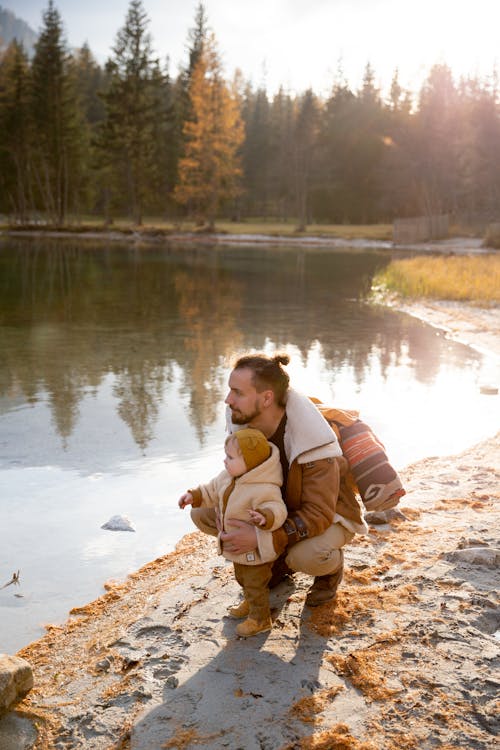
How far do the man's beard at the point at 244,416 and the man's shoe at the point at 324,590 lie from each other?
0.80 metres

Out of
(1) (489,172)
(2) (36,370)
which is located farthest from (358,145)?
(2) (36,370)

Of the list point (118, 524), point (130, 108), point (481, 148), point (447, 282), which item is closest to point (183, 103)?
point (130, 108)

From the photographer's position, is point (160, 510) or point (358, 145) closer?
point (160, 510)

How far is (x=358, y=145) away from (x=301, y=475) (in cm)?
6417

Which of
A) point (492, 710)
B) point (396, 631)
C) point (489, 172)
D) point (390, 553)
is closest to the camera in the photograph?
point (492, 710)

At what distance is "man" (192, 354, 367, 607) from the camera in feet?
10.6

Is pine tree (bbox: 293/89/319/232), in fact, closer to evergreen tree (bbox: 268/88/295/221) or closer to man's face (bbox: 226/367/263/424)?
evergreen tree (bbox: 268/88/295/221)

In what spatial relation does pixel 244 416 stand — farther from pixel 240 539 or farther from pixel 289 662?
pixel 289 662

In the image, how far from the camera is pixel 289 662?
9.95 ft

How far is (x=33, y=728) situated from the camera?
2.76 m

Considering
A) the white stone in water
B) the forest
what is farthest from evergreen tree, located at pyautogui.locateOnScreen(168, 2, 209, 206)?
the white stone in water

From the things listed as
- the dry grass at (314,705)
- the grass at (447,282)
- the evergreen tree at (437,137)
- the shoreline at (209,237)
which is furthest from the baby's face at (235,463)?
the evergreen tree at (437,137)

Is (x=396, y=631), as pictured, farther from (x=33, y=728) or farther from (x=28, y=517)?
(x=28, y=517)

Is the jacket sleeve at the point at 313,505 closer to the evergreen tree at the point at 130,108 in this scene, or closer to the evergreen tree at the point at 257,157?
the evergreen tree at the point at 130,108
